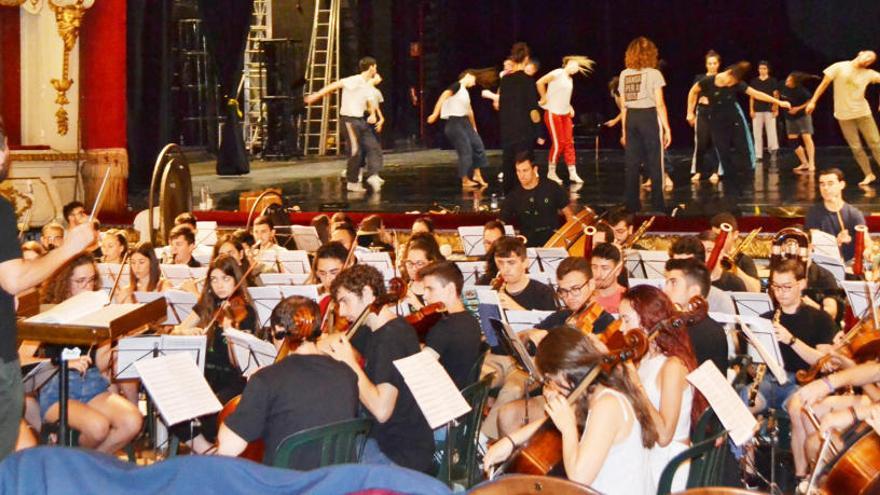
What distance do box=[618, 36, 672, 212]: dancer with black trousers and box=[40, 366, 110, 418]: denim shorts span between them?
21.2 feet

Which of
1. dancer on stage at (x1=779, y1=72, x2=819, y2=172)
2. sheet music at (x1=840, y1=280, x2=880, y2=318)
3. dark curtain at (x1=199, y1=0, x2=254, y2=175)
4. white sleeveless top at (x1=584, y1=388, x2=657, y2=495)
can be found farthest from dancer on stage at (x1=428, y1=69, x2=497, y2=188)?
white sleeveless top at (x1=584, y1=388, x2=657, y2=495)

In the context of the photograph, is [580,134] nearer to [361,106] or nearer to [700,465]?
[361,106]

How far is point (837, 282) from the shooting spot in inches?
312

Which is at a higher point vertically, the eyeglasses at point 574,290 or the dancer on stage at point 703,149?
the dancer on stage at point 703,149

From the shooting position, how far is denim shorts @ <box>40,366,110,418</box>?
647 centimetres

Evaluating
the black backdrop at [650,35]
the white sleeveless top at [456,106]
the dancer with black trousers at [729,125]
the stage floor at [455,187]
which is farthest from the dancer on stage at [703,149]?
the black backdrop at [650,35]

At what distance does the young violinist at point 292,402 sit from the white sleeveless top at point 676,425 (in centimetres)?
108

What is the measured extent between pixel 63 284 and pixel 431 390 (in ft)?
8.89

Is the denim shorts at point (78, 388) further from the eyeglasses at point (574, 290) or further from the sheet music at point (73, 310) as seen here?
the eyeglasses at point (574, 290)

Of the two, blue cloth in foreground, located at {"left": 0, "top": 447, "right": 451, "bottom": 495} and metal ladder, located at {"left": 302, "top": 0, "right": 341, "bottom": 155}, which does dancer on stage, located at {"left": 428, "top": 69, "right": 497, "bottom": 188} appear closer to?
metal ladder, located at {"left": 302, "top": 0, "right": 341, "bottom": 155}

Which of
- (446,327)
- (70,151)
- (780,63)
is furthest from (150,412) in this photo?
(780,63)

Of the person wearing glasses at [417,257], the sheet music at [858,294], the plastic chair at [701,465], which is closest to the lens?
the plastic chair at [701,465]

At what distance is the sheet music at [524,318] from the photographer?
680 centimetres

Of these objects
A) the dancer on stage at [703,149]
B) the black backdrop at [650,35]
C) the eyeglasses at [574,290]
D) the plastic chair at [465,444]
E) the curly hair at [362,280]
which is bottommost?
the plastic chair at [465,444]
